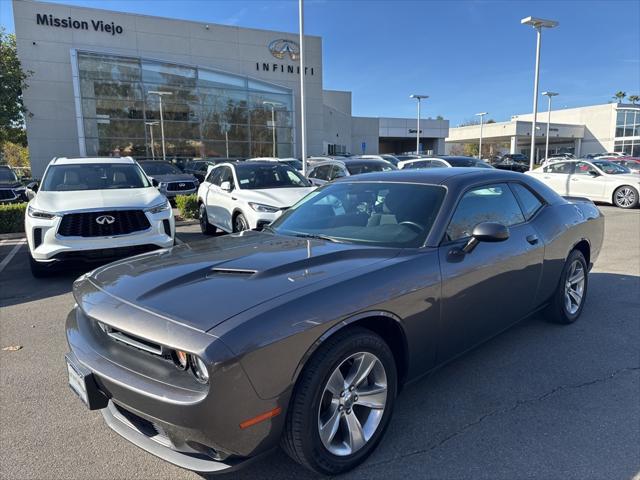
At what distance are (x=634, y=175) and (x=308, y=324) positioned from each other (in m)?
16.2

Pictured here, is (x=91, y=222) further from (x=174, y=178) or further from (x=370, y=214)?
Result: (x=174, y=178)

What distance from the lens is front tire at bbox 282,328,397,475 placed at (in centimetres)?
211

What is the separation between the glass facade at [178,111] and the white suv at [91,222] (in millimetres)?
23787

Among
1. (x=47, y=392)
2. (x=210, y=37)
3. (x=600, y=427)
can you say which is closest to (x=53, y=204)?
(x=47, y=392)

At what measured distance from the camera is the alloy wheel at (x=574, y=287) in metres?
4.41

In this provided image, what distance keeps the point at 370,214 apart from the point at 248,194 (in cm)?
528

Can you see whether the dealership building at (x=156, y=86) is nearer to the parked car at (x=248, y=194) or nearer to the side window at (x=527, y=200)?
the parked car at (x=248, y=194)

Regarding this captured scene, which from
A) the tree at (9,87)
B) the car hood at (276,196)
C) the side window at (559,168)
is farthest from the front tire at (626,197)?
the tree at (9,87)

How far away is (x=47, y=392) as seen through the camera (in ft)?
11.0

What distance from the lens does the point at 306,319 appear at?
A: 210 centimetres

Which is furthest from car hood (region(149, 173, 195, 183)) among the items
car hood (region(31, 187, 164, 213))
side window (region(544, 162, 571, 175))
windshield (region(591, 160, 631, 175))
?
windshield (region(591, 160, 631, 175))

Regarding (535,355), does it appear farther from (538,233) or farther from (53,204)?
(53,204)

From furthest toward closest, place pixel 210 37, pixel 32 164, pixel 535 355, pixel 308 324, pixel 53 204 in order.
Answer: pixel 210 37 → pixel 32 164 → pixel 53 204 → pixel 535 355 → pixel 308 324

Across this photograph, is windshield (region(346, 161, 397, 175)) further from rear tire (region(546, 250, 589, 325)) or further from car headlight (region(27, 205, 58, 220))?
rear tire (region(546, 250, 589, 325))
